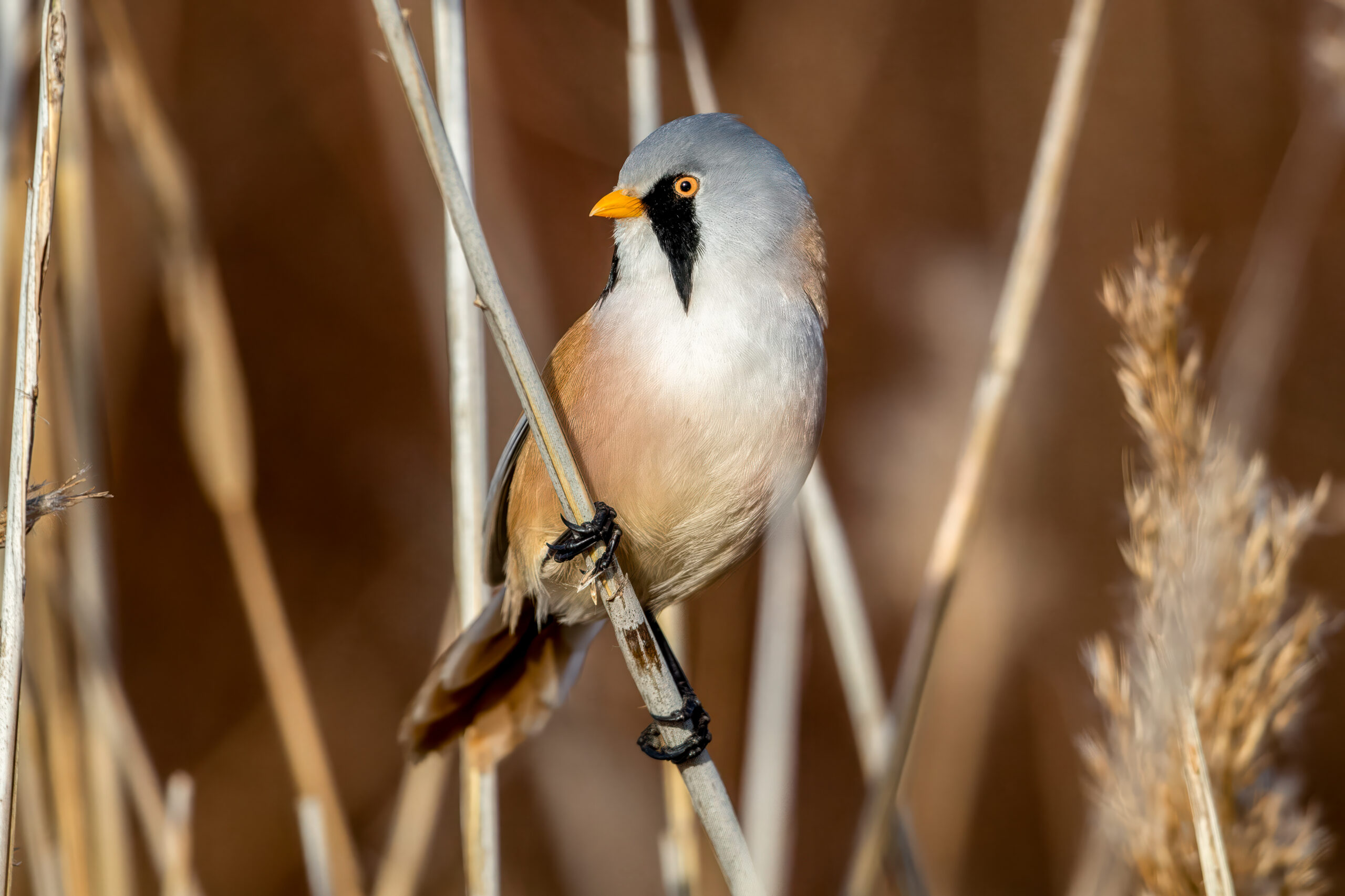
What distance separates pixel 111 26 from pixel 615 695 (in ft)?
7.42

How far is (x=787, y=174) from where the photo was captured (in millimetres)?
1684

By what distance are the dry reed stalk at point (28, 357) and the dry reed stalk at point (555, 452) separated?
348 mm

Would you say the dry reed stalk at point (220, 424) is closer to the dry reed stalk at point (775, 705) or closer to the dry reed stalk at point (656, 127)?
the dry reed stalk at point (656, 127)

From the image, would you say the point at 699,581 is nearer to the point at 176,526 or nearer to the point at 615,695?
the point at 615,695

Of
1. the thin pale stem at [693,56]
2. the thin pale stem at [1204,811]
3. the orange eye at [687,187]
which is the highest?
the thin pale stem at [693,56]

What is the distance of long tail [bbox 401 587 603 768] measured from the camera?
180 cm

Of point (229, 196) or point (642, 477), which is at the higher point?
point (229, 196)

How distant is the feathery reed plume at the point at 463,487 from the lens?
155 centimetres

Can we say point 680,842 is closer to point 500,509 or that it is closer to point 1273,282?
point 500,509

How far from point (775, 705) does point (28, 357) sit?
1.25 m

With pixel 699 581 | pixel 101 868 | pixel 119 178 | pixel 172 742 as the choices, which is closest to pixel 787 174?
pixel 699 581

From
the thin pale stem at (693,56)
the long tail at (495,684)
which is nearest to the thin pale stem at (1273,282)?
the thin pale stem at (693,56)

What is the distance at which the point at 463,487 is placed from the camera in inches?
64.5

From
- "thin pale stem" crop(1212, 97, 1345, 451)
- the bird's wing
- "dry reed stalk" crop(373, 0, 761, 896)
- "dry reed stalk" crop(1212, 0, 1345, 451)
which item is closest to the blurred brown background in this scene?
"thin pale stem" crop(1212, 97, 1345, 451)
